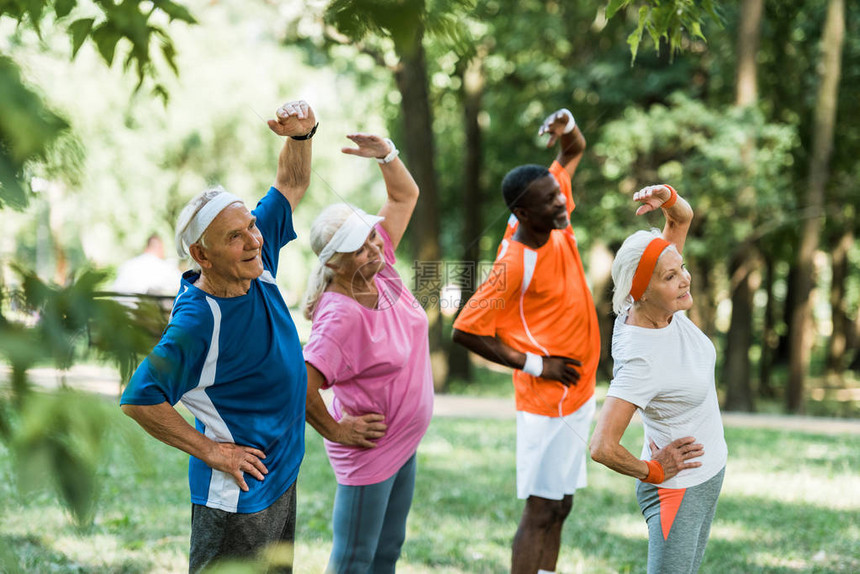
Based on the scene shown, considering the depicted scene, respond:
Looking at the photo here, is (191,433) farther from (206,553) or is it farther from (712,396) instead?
(712,396)

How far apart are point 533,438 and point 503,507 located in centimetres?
240

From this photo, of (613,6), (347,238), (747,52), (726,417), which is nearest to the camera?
(613,6)

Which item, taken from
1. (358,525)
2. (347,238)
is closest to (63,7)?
(347,238)

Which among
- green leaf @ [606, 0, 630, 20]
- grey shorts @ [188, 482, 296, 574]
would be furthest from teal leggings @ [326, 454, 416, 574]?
green leaf @ [606, 0, 630, 20]

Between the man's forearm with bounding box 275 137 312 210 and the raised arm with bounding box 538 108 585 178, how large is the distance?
1287mm

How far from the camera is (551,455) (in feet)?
12.8

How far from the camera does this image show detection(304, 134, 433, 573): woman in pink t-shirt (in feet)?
10.7

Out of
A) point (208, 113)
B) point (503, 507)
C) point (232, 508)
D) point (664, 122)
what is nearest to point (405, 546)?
point (503, 507)

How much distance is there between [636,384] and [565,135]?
1.85 meters

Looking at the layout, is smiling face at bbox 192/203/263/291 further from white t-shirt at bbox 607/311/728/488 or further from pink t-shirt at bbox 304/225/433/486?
white t-shirt at bbox 607/311/728/488

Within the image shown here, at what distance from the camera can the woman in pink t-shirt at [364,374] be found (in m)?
3.25

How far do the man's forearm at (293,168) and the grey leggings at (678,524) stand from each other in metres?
1.58

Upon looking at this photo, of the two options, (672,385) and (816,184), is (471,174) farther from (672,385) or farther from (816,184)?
(672,385)

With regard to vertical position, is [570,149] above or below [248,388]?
above
